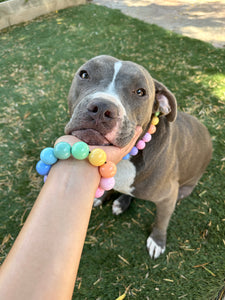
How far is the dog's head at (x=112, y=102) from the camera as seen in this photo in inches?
61.1

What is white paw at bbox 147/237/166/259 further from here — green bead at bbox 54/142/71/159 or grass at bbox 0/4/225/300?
green bead at bbox 54/142/71/159

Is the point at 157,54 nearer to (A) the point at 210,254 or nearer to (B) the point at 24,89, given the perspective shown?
(B) the point at 24,89

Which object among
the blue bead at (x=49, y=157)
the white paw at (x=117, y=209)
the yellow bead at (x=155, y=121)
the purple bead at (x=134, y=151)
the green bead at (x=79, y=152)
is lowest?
the white paw at (x=117, y=209)

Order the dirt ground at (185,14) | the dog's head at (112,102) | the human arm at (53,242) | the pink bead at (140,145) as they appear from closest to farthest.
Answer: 1. the human arm at (53,242)
2. the dog's head at (112,102)
3. the pink bead at (140,145)
4. the dirt ground at (185,14)

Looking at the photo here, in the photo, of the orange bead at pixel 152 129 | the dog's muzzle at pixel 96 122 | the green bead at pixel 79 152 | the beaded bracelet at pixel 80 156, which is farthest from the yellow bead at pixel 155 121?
the green bead at pixel 79 152

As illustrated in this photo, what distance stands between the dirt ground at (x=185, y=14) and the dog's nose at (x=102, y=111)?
5.34m

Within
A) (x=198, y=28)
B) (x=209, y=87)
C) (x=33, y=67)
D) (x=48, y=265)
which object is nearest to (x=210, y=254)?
(x=48, y=265)

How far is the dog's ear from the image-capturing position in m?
2.13

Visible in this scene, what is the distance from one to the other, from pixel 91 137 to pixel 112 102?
0.89 ft

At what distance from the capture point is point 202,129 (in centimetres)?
274

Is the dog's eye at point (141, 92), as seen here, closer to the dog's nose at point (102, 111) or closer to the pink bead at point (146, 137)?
the pink bead at point (146, 137)

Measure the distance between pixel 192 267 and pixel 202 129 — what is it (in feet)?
4.93

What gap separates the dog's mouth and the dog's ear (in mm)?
799

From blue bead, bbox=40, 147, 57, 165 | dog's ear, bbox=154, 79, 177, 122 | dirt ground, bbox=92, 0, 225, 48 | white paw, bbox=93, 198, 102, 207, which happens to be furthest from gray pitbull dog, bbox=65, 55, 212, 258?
dirt ground, bbox=92, 0, 225, 48
